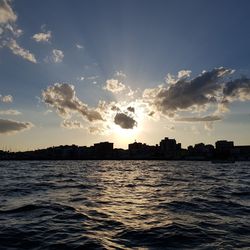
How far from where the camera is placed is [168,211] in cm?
2077

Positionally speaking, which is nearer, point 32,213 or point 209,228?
point 209,228

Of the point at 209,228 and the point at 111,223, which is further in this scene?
the point at 111,223

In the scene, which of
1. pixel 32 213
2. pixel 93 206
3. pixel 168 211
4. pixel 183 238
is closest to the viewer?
pixel 183 238

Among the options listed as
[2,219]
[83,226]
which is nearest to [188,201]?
[83,226]

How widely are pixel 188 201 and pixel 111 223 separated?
999 cm

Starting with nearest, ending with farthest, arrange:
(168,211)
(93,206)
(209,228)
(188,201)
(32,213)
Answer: (209,228)
(32,213)
(168,211)
(93,206)
(188,201)

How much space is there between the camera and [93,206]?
74.3 ft

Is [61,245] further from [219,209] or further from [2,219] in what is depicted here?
[219,209]

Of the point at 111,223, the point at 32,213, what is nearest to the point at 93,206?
the point at 32,213

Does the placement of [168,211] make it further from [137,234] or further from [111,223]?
[137,234]

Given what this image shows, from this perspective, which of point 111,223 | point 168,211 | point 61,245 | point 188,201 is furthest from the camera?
point 188,201

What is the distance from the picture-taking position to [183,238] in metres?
13.9

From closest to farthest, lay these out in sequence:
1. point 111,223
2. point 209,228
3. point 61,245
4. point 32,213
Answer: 1. point 61,245
2. point 209,228
3. point 111,223
4. point 32,213

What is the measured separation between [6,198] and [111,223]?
11910mm
